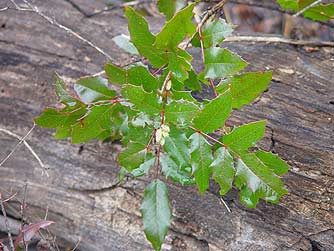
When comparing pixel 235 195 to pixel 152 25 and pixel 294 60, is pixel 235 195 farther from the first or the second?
pixel 152 25

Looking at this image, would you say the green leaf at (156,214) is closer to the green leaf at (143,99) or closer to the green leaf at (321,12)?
the green leaf at (143,99)

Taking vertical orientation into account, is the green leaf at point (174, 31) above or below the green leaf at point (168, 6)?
above

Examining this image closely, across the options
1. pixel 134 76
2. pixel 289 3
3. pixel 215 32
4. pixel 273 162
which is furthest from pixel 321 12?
pixel 134 76

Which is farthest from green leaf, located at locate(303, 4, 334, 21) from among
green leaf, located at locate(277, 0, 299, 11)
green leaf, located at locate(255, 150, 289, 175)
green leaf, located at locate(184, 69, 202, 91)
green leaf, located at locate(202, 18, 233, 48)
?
green leaf, located at locate(255, 150, 289, 175)

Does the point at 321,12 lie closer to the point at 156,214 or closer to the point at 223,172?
the point at 223,172

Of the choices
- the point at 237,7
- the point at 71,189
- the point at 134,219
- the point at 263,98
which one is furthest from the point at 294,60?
the point at 237,7

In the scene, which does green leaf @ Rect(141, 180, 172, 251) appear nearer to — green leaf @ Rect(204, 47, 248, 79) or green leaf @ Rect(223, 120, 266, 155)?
green leaf @ Rect(223, 120, 266, 155)

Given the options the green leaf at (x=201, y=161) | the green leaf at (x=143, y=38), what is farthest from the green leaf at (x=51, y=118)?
the green leaf at (x=201, y=161)
